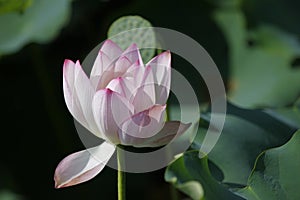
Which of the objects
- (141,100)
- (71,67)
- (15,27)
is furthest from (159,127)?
(15,27)

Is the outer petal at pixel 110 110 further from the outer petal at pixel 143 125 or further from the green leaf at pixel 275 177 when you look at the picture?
the green leaf at pixel 275 177

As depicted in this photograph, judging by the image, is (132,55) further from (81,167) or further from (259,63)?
(259,63)

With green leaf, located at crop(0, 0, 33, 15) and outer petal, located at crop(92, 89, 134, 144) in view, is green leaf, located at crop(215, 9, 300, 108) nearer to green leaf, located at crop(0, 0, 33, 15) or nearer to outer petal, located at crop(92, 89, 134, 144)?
green leaf, located at crop(0, 0, 33, 15)

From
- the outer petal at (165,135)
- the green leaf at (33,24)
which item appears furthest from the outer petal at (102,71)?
the green leaf at (33,24)

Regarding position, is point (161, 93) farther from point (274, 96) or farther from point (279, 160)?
point (274, 96)

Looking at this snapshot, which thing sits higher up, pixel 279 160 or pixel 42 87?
pixel 279 160

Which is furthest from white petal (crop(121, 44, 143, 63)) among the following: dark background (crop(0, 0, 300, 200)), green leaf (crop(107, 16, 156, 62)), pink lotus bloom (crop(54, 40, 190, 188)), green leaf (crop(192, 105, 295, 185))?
dark background (crop(0, 0, 300, 200))
